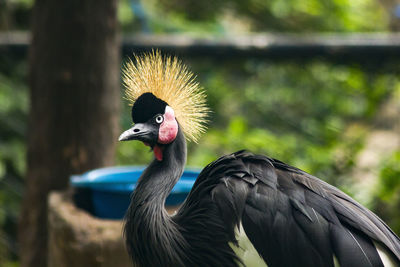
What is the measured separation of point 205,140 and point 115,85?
109 cm

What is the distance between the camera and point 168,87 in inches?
A: 80.0

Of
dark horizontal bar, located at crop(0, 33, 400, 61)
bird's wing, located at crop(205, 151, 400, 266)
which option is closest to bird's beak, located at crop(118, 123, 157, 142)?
bird's wing, located at crop(205, 151, 400, 266)

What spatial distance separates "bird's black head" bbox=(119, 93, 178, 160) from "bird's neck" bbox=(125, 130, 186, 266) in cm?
6

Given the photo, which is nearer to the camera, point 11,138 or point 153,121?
point 153,121

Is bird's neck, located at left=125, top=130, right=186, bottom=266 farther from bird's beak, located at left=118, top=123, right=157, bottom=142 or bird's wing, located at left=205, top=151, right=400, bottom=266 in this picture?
bird's wing, located at left=205, top=151, right=400, bottom=266

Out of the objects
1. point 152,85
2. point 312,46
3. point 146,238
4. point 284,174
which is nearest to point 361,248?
point 284,174

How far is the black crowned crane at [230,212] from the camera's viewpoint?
1.72 m

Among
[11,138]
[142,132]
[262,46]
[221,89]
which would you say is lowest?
[11,138]

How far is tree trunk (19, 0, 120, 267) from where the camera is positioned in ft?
9.55

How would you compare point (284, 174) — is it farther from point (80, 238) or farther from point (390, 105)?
point (390, 105)

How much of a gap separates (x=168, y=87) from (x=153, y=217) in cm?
47

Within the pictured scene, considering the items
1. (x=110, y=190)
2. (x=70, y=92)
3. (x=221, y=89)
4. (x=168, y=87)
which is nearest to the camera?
(x=168, y=87)

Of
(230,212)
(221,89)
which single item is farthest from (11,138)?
(230,212)

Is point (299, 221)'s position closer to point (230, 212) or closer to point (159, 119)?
point (230, 212)
